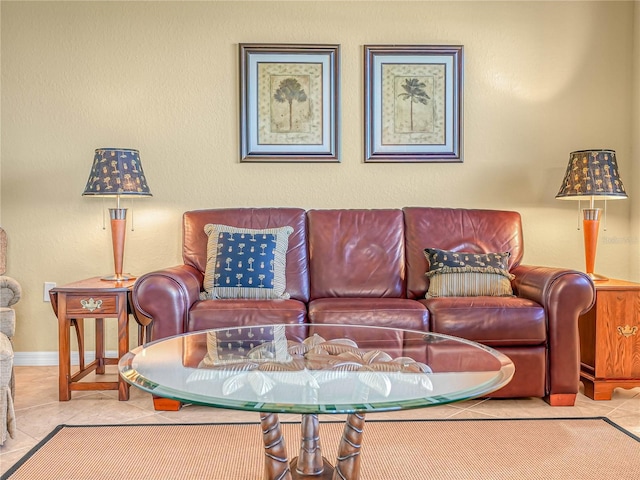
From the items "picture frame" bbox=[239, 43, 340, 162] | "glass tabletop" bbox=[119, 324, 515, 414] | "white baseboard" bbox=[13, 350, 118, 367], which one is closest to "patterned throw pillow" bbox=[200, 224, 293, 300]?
"picture frame" bbox=[239, 43, 340, 162]

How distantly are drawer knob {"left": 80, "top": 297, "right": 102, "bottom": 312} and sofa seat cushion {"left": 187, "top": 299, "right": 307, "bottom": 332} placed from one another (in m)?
0.53

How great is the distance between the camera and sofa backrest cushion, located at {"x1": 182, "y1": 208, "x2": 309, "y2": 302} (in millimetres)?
3053

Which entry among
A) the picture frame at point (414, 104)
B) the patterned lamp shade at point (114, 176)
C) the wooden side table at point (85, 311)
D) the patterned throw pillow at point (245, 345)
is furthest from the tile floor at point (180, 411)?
the picture frame at point (414, 104)

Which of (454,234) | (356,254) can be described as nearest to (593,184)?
(454,234)

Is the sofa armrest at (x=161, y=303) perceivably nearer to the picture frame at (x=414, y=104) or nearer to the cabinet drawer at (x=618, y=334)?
the picture frame at (x=414, y=104)

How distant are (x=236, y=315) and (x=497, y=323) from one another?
1.23 metres

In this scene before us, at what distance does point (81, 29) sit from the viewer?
3352mm

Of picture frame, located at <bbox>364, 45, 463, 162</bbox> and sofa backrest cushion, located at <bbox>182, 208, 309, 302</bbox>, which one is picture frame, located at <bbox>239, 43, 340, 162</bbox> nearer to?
picture frame, located at <bbox>364, 45, 463, 162</bbox>

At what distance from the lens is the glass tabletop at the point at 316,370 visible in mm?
1166

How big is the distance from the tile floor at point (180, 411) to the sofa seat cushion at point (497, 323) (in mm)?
311

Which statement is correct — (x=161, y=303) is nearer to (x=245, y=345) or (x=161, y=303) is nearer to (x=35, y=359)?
(x=245, y=345)

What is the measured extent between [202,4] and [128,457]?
272cm

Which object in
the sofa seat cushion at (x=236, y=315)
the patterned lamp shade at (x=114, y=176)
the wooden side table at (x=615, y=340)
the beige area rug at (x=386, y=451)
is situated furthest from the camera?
the patterned lamp shade at (x=114, y=176)

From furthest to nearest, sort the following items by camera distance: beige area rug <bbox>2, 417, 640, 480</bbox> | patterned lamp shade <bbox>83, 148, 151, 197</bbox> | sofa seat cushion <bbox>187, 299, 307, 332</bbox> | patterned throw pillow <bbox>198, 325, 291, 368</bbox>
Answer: patterned lamp shade <bbox>83, 148, 151, 197</bbox> → sofa seat cushion <bbox>187, 299, 307, 332</bbox> → beige area rug <bbox>2, 417, 640, 480</bbox> → patterned throw pillow <bbox>198, 325, 291, 368</bbox>
